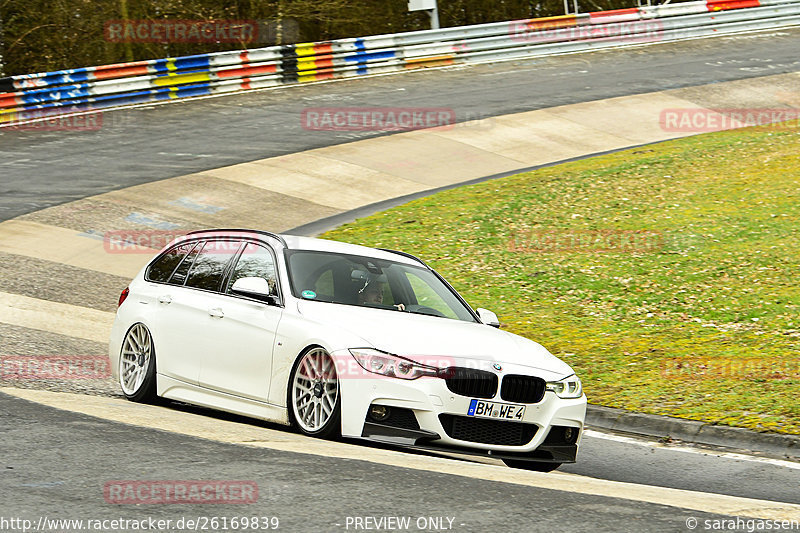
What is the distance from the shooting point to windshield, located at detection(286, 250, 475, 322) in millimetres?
8523

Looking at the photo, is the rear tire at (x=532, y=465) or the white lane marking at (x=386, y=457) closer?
the white lane marking at (x=386, y=457)

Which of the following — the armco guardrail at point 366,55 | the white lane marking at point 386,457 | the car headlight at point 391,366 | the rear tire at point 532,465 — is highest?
the armco guardrail at point 366,55

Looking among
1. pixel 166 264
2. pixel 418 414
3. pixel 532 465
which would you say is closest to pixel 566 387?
pixel 532 465

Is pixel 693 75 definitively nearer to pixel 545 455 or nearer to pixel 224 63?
pixel 224 63

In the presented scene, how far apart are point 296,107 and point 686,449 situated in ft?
68.1

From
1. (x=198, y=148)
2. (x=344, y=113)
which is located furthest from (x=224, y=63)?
(x=198, y=148)

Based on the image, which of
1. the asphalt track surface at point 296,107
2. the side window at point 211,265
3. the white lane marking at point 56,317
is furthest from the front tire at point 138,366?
the asphalt track surface at point 296,107

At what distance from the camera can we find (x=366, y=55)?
32.4 m

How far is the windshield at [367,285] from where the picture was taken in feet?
28.0

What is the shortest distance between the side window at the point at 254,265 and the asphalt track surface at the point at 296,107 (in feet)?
35.0

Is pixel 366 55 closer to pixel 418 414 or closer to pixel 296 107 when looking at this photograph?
pixel 296 107

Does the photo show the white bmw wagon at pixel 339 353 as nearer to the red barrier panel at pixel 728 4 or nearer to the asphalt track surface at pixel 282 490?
the asphalt track surface at pixel 282 490

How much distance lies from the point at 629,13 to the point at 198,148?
18194 mm

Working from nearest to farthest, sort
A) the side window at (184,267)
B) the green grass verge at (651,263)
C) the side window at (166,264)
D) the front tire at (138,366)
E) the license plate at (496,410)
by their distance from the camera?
1. the license plate at (496,410)
2. the front tire at (138,366)
3. the side window at (184,267)
4. the side window at (166,264)
5. the green grass verge at (651,263)
